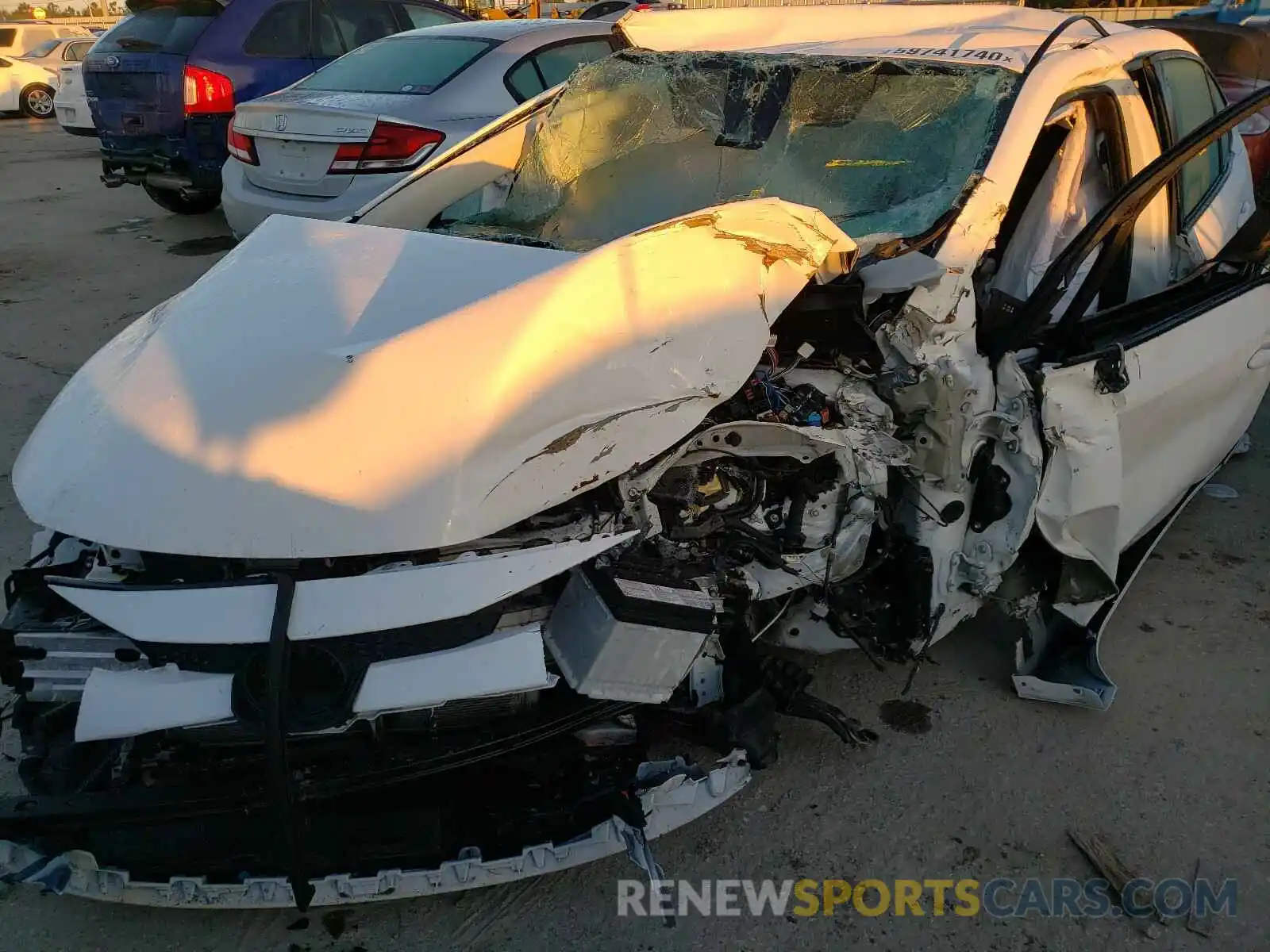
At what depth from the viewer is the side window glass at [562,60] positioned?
19.4ft

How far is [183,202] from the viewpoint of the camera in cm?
908

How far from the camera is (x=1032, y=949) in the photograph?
214cm

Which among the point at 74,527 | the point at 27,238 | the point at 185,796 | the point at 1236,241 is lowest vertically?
the point at 27,238

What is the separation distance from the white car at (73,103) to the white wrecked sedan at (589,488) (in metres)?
9.87

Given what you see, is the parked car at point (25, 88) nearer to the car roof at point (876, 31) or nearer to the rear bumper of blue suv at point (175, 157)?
the rear bumper of blue suv at point (175, 157)

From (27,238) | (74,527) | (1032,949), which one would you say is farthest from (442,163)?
(27,238)

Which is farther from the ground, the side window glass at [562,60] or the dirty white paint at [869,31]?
the dirty white paint at [869,31]

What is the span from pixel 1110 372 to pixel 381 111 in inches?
168

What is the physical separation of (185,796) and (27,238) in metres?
8.48

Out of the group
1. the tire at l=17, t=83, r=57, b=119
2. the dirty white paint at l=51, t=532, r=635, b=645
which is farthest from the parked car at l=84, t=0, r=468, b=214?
the tire at l=17, t=83, r=57, b=119

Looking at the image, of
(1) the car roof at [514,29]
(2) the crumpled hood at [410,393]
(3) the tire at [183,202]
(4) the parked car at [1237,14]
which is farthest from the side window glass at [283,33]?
(4) the parked car at [1237,14]

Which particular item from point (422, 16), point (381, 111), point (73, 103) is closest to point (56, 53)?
point (73, 103)

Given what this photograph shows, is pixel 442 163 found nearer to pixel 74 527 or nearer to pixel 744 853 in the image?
pixel 74 527

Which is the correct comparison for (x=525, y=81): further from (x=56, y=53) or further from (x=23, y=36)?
(x=23, y=36)
